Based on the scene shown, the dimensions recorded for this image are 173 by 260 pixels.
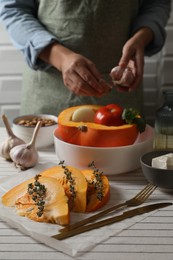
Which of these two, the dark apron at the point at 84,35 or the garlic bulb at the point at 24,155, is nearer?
the garlic bulb at the point at 24,155

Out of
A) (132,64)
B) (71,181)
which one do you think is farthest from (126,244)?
(132,64)

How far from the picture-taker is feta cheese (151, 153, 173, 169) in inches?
37.7

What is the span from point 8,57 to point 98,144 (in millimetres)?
1088

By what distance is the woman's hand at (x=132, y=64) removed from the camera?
4.30 ft

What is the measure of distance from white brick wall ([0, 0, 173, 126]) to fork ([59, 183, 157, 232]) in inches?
42.7

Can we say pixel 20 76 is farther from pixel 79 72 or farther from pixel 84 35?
pixel 79 72

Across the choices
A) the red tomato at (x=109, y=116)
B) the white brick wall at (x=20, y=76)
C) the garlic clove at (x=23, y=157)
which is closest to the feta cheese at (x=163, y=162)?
the red tomato at (x=109, y=116)

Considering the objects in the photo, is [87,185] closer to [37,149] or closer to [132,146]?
[132,146]

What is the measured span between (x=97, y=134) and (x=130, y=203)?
0.19m

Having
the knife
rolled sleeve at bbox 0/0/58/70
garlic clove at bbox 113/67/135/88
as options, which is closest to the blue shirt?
rolled sleeve at bbox 0/0/58/70

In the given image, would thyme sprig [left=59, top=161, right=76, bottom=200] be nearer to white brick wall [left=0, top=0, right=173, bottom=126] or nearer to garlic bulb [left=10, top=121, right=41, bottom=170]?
garlic bulb [left=10, top=121, right=41, bottom=170]

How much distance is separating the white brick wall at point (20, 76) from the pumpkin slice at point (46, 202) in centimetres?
118

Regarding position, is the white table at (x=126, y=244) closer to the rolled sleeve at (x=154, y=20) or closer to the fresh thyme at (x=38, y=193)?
the fresh thyme at (x=38, y=193)

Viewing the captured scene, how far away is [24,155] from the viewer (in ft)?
3.62
